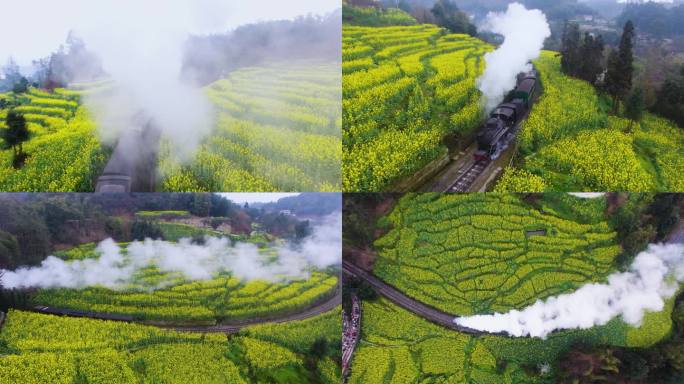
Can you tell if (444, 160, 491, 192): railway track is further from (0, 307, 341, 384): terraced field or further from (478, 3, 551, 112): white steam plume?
(0, 307, 341, 384): terraced field

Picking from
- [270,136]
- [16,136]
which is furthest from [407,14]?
[16,136]

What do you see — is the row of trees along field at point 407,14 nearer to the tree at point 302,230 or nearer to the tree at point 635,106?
the tree at point 635,106

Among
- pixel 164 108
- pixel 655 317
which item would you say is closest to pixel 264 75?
pixel 164 108

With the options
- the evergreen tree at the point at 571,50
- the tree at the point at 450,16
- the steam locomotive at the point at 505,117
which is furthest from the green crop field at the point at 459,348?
the tree at the point at 450,16

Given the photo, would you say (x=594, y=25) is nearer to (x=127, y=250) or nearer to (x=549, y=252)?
(x=549, y=252)

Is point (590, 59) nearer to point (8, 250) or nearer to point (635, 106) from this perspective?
point (635, 106)

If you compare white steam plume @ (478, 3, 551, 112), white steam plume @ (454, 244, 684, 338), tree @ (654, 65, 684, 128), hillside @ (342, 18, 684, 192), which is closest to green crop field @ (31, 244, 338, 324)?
hillside @ (342, 18, 684, 192)
